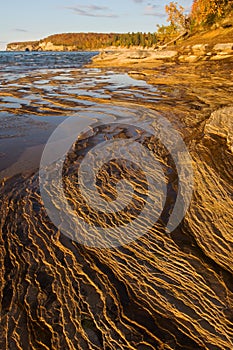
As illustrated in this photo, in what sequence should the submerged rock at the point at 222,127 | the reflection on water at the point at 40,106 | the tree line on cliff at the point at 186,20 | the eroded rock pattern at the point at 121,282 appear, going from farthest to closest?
1. the tree line on cliff at the point at 186,20
2. the reflection on water at the point at 40,106
3. the submerged rock at the point at 222,127
4. the eroded rock pattern at the point at 121,282

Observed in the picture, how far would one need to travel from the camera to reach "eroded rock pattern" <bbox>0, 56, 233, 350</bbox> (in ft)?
6.17

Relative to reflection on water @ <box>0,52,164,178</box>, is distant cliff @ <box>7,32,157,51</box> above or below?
above

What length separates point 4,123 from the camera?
288 inches

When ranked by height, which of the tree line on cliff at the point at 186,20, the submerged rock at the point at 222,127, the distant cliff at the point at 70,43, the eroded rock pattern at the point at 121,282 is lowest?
the eroded rock pattern at the point at 121,282

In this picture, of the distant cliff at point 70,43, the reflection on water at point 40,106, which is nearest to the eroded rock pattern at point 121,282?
the reflection on water at point 40,106

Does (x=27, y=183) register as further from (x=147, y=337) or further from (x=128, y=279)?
(x=147, y=337)

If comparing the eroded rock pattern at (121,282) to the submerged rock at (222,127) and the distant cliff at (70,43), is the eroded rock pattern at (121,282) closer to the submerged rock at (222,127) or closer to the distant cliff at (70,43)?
the submerged rock at (222,127)

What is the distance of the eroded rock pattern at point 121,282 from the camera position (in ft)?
6.17

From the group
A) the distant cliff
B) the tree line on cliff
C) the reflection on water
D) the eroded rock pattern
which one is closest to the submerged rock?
Answer: the eroded rock pattern

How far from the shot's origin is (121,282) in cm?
231

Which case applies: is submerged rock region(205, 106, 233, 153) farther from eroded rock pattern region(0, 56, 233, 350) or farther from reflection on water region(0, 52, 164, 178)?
reflection on water region(0, 52, 164, 178)

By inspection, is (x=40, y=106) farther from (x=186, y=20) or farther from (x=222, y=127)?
(x=186, y=20)

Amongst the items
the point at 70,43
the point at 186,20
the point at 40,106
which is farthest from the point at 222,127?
the point at 70,43

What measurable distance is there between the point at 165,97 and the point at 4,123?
5.78m
